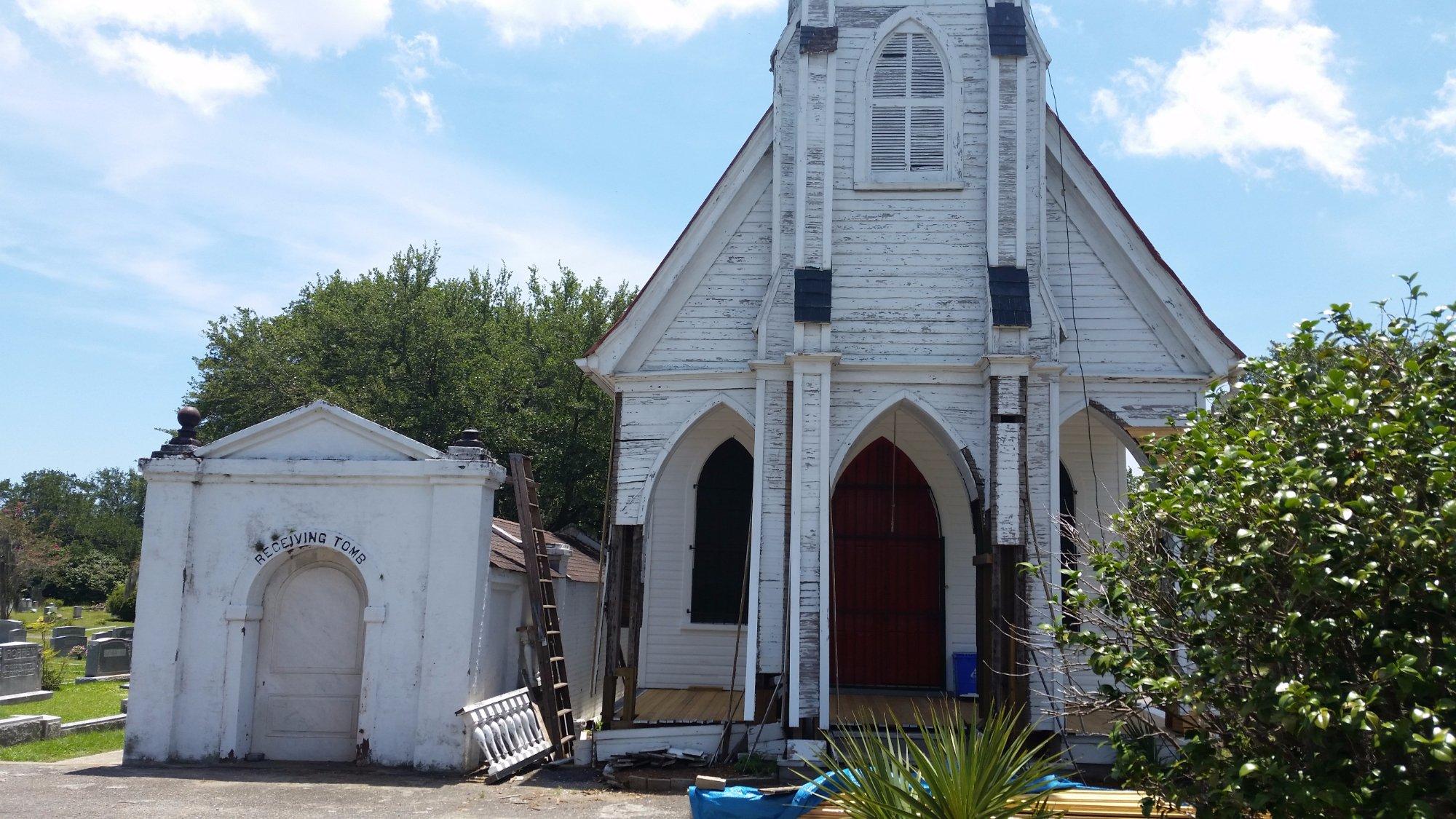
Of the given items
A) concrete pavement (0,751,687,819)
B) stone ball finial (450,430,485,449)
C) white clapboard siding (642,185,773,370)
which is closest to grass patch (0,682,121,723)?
concrete pavement (0,751,687,819)

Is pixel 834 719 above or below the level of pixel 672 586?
below

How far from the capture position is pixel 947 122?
546 inches

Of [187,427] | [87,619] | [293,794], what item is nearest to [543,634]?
[293,794]

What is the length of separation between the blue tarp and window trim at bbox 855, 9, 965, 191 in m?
8.04

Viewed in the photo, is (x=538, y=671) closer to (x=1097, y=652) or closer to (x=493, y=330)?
(x=1097, y=652)

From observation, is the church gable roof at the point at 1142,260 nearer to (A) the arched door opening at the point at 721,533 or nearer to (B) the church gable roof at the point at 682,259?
(B) the church gable roof at the point at 682,259

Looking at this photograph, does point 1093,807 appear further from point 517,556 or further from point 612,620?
point 517,556

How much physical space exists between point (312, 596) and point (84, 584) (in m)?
48.2

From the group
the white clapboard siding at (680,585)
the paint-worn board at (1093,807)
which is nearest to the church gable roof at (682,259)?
the white clapboard siding at (680,585)

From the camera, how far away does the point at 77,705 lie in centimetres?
1827

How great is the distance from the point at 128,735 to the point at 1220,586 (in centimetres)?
1178

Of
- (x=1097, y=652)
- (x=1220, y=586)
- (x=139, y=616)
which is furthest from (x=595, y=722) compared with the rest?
(x=1220, y=586)

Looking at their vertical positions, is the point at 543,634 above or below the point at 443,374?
below

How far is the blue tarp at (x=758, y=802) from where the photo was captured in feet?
24.5
